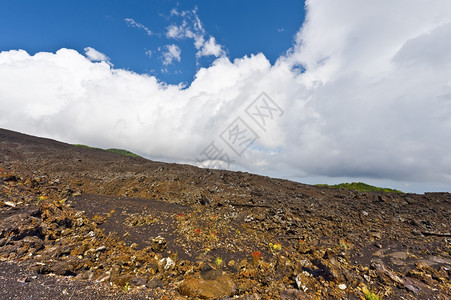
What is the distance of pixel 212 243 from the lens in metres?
9.24

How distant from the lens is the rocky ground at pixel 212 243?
20.8 ft

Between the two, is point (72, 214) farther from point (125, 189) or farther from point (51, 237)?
point (125, 189)

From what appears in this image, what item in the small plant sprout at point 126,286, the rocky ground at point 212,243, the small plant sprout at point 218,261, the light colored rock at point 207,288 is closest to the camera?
the light colored rock at point 207,288

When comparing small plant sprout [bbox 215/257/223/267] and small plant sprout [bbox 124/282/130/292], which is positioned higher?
small plant sprout [bbox 215/257/223/267]

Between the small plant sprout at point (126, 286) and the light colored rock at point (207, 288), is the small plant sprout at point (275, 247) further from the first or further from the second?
the small plant sprout at point (126, 286)

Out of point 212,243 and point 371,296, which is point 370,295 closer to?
point 371,296

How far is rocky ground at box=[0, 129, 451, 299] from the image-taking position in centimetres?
634

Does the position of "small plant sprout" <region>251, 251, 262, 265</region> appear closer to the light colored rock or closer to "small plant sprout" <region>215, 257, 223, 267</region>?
"small plant sprout" <region>215, 257, 223, 267</region>

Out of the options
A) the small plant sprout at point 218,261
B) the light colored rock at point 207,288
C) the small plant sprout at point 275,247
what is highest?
the small plant sprout at point 275,247

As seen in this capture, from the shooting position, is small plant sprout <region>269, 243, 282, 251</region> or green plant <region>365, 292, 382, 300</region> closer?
green plant <region>365, 292, 382, 300</region>

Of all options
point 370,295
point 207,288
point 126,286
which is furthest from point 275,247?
point 126,286

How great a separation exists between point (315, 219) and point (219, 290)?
8.16 meters

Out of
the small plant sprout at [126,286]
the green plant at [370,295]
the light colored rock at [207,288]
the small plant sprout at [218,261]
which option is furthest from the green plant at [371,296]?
the small plant sprout at [126,286]

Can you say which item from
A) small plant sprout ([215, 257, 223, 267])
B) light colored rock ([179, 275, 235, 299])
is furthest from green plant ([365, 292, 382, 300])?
small plant sprout ([215, 257, 223, 267])
